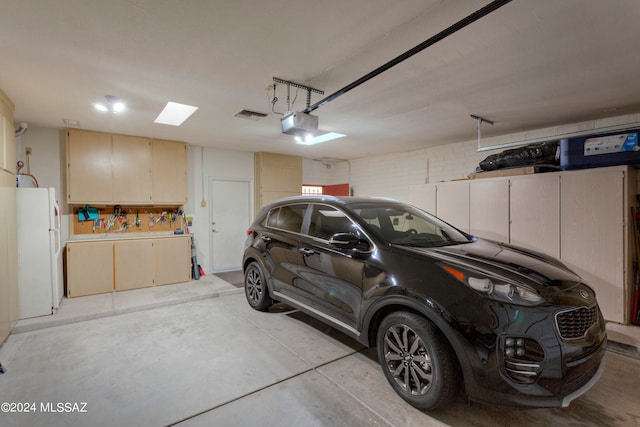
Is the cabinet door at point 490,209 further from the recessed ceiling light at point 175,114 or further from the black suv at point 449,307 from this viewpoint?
the recessed ceiling light at point 175,114

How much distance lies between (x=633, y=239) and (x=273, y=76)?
443 cm

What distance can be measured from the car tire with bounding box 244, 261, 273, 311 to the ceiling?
2055 mm

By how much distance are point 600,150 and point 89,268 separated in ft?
23.6

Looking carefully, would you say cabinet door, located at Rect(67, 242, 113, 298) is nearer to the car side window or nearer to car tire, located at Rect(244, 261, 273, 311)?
car tire, located at Rect(244, 261, 273, 311)

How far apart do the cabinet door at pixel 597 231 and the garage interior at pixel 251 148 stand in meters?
0.02

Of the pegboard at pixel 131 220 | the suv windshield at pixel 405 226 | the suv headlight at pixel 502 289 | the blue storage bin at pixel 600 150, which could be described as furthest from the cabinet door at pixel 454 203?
the pegboard at pixel 131 220

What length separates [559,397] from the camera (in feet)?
5.36

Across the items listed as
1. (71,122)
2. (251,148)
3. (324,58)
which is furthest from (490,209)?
(71,122)

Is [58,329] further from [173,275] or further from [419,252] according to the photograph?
[419,252]

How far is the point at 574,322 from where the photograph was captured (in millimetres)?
1765

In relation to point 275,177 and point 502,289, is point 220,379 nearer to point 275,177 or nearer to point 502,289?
point 502,289

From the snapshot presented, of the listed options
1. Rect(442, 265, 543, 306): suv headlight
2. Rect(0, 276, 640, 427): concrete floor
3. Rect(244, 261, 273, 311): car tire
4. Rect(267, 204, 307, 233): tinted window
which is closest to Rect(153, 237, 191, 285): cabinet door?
Rect(0, 276, 640, 427): concrete floor

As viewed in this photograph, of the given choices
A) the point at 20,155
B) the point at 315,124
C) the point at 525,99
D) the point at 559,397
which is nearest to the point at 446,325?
the point at 559,397

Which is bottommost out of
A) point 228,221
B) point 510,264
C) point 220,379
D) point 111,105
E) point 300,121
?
point 220,379
